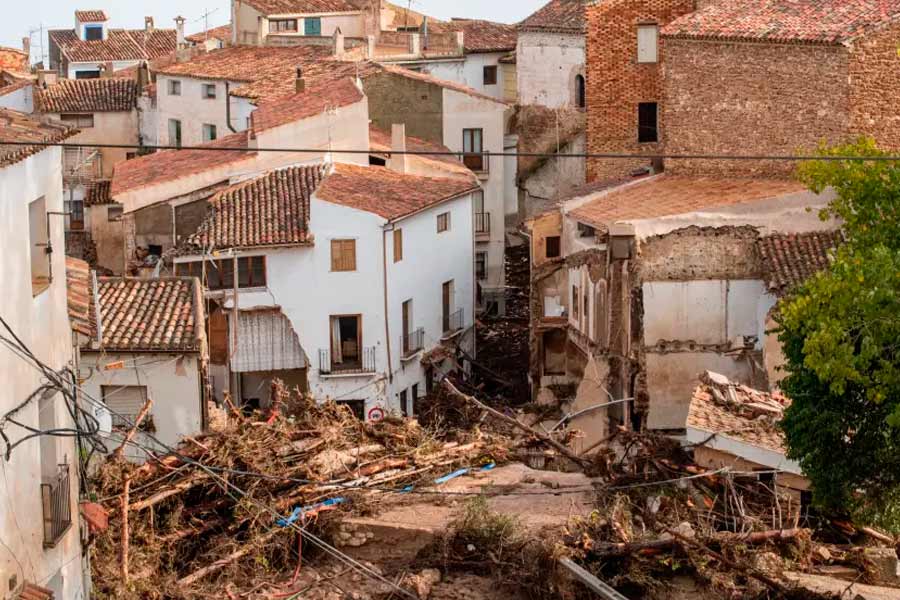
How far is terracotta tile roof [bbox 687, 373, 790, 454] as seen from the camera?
2662 centimetres

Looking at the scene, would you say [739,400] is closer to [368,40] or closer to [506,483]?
[506,483]

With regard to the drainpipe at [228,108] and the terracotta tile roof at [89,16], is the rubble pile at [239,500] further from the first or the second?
the terracotta tile roof at [89,16]

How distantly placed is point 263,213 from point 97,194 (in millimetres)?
20357

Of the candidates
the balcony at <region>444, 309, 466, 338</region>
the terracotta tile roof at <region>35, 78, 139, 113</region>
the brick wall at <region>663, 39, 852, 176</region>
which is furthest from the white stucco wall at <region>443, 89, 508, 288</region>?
the brick wall at <region>663, 39, 852, 176</region>

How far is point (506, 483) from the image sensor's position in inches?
1089

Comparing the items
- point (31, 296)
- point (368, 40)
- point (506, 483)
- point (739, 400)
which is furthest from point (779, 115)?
point (368, 40)

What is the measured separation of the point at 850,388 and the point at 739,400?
5434 millimetres

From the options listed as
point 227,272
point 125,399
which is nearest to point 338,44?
point 227,272

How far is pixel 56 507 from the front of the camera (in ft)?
72.6

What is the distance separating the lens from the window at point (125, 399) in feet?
109

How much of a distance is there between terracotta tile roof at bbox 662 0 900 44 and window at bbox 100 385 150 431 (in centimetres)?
1334

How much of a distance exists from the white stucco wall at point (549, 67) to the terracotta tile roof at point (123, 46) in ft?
84.2

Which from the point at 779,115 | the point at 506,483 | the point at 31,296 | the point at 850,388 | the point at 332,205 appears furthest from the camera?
the point at 332,205

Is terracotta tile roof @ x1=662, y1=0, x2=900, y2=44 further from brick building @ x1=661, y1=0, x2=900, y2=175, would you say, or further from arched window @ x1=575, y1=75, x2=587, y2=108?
arched window @ x1=575, y1=75, x2=587, y2=108
